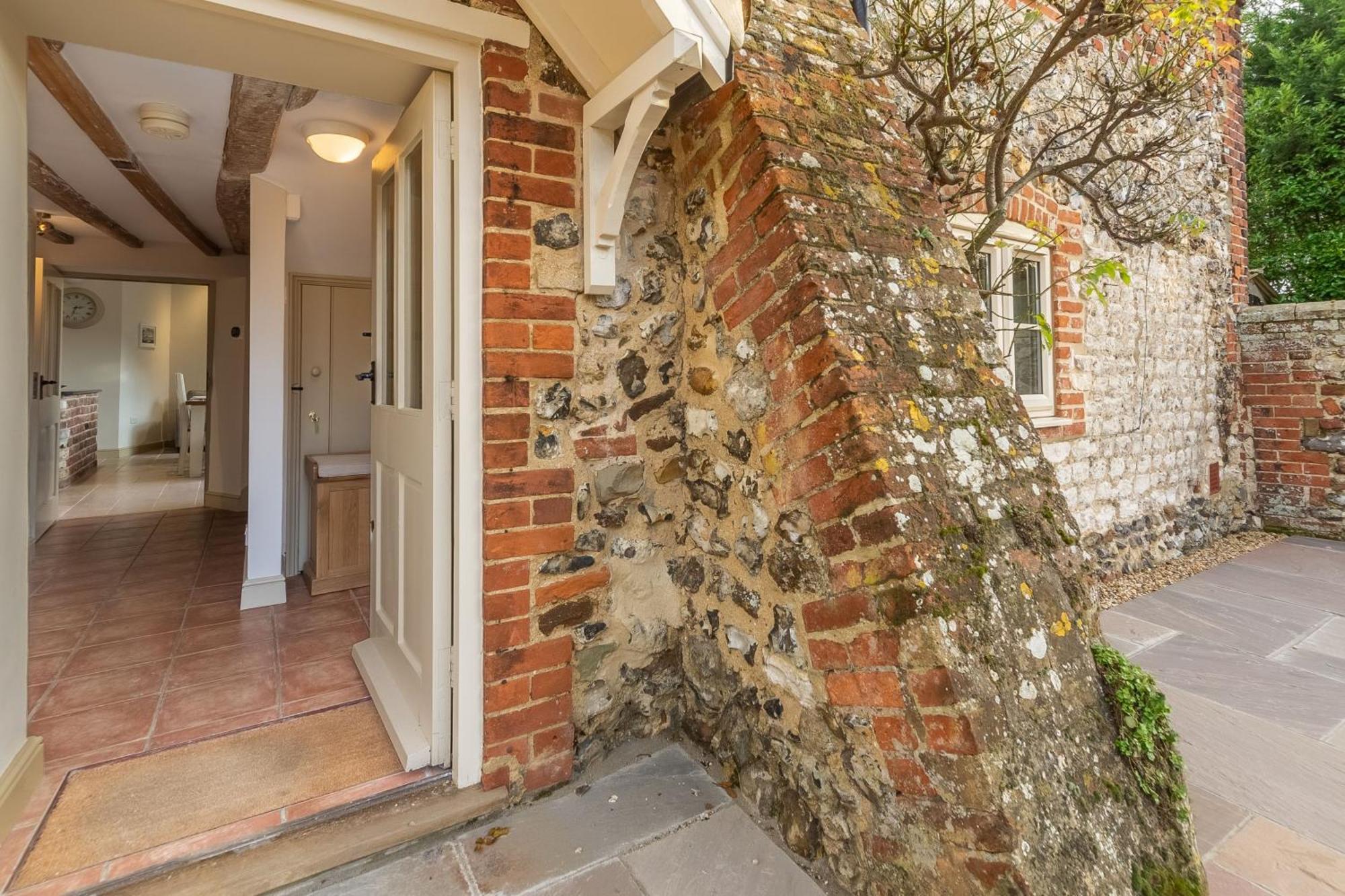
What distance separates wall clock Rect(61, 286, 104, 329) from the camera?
844 centimetres

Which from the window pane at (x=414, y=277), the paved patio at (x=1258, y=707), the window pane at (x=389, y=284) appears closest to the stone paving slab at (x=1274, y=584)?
the paved patio at (x=1258, y=707)

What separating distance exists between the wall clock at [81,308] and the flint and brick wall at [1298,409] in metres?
13.0

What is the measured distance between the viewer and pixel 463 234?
66.8 inches

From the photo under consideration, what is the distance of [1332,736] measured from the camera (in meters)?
2.17

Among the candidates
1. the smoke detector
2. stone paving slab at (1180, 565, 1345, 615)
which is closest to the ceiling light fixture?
the smoke detector

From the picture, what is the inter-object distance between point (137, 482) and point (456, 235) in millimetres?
7282

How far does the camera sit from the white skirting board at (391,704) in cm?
180

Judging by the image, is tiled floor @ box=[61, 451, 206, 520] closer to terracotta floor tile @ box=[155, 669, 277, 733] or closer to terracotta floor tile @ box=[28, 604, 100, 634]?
terracotta floor tile @ box=[28, 604, 100, 634]

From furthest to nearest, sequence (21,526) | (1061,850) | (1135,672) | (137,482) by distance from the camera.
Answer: (137,482)
(21,526)
(1135,672)
(1061,850)

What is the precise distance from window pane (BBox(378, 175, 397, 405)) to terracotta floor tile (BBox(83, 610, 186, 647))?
1.61 metres

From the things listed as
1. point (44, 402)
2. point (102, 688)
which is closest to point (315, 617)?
point (102, 688)

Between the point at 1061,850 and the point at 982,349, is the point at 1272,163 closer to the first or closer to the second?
the point at 982,349

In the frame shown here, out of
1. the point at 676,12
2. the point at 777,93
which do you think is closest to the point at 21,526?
the point at 676,12

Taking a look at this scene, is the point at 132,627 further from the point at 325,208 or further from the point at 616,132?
the point at 616,132
